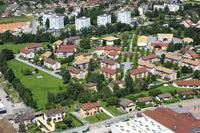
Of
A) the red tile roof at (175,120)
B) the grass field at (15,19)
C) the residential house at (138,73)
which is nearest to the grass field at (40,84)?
the residential house at (138,73)

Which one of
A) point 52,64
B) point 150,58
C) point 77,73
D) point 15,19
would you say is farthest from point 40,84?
point 15,19

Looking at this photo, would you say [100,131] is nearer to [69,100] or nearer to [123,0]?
[69,100]

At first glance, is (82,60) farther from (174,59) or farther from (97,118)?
(97,118)

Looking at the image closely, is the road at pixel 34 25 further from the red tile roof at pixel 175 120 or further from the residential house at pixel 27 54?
the red tile roof at pixel 175 120

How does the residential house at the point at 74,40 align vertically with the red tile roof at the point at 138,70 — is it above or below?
above

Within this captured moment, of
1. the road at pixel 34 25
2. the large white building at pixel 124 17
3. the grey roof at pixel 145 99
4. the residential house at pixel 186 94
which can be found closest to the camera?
the grey roof at pixel 145 99

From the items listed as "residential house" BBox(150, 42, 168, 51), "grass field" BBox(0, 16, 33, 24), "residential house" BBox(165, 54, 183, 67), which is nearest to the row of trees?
"residential house" BBox(165, 54, 183, 67)
